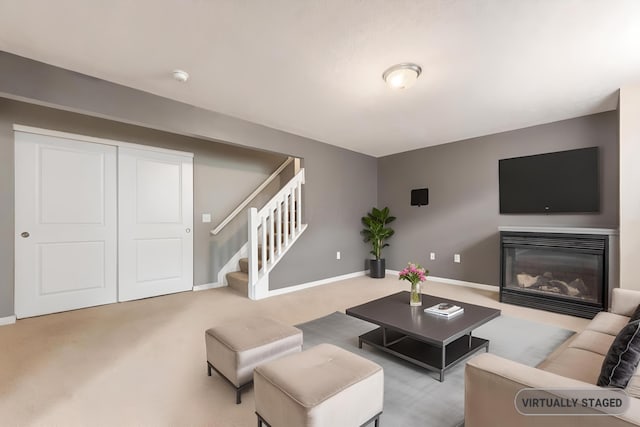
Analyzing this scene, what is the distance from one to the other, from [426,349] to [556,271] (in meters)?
2.41

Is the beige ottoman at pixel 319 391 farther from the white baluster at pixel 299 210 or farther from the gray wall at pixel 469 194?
the gray wall at pixel 469 194

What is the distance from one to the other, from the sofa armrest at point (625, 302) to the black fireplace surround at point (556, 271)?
1.11 metres

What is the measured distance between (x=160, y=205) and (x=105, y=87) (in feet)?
5.75

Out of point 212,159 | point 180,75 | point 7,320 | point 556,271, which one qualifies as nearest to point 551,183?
point 556,271

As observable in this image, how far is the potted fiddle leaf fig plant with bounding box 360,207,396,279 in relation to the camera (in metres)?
5.31

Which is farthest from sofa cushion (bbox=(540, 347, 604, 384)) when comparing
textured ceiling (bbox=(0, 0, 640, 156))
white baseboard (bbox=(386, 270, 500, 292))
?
white baseboard (bbox=(386, 270, 500, 292))

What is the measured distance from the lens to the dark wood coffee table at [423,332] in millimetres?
1966

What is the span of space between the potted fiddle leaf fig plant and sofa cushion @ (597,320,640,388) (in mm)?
4180

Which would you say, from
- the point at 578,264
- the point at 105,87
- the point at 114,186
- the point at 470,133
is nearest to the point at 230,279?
the point at 114,186

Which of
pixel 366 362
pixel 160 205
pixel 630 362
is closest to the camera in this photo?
pixel 630 362

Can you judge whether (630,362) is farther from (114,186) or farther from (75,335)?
(114,186)

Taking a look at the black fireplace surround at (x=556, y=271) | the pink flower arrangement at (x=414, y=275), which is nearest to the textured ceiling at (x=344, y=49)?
the black fireplace surround at (x=556, y=271)

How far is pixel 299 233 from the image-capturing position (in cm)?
443

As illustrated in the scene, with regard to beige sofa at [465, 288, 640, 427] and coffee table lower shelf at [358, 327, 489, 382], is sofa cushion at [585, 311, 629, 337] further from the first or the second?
coffee table lower shelf at [358, 327, 489, 382]
